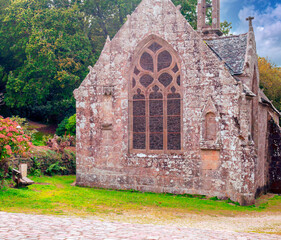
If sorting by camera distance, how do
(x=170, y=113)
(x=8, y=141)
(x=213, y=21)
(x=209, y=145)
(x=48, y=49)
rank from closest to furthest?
(x=8, y=141)
(x=209, y=145)
(x=170, y=113)
(x=213, y=21)
(x=48, y=49)

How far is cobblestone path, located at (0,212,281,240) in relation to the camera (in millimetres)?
6621

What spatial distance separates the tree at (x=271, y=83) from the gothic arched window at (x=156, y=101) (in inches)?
816

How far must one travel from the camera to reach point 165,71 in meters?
14.9

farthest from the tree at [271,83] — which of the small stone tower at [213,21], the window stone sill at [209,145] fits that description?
the window stone sill at [209,145]

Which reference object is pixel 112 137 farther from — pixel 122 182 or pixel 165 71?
pixel 165 71

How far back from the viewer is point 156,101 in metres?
15.0

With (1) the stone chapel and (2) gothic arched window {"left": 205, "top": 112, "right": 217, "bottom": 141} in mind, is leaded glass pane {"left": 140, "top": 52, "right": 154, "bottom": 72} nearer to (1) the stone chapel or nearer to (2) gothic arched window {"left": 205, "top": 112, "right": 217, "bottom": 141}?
(1) the stone chapel

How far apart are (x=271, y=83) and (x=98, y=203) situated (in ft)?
85.2

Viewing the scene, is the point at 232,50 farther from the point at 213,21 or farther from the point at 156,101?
the point at 213,21

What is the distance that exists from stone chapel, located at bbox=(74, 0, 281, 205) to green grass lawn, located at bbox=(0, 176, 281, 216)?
709 mm

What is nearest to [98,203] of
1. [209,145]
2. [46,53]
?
[209,145]

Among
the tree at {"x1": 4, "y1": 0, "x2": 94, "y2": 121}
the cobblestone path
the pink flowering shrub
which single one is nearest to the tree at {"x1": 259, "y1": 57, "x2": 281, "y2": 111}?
the tree at {"x1": 4, "y1": 0, "x2": 94, "y2": 121}

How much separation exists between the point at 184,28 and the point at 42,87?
19044mm

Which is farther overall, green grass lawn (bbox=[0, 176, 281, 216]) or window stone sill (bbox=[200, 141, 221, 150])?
window stone sill (bbox=[200, 141, 221, 150])
